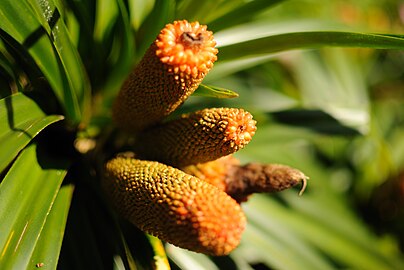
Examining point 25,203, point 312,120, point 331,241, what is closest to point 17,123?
point 25,203

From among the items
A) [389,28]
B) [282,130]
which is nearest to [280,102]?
[282,130]

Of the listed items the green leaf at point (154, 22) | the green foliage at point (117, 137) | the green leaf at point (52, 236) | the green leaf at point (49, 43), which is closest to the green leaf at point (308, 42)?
the green foliage at point (117, 137)

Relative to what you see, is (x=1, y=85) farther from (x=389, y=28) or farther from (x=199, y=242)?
(x=389, y=28)

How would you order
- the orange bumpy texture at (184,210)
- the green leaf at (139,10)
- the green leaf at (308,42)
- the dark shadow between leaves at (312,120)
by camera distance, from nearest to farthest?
the orange bumpy texture at (184,210) < the green leaf at (308,42) < the green leaf at (139,10) < the dark shadow between leaves at (312,120)

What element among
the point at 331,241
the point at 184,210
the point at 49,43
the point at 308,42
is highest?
the point at 308,42

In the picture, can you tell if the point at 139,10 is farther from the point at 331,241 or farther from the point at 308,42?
the point at 331,241

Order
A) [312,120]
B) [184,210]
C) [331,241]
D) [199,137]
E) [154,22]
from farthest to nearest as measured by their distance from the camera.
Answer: [331,241], [312,120], [154,22], [199,137], [184,210]

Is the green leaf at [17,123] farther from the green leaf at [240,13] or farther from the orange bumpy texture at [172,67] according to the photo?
the green leaf at [240,13]

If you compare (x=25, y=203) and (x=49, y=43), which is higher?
(x=49, y=43)
